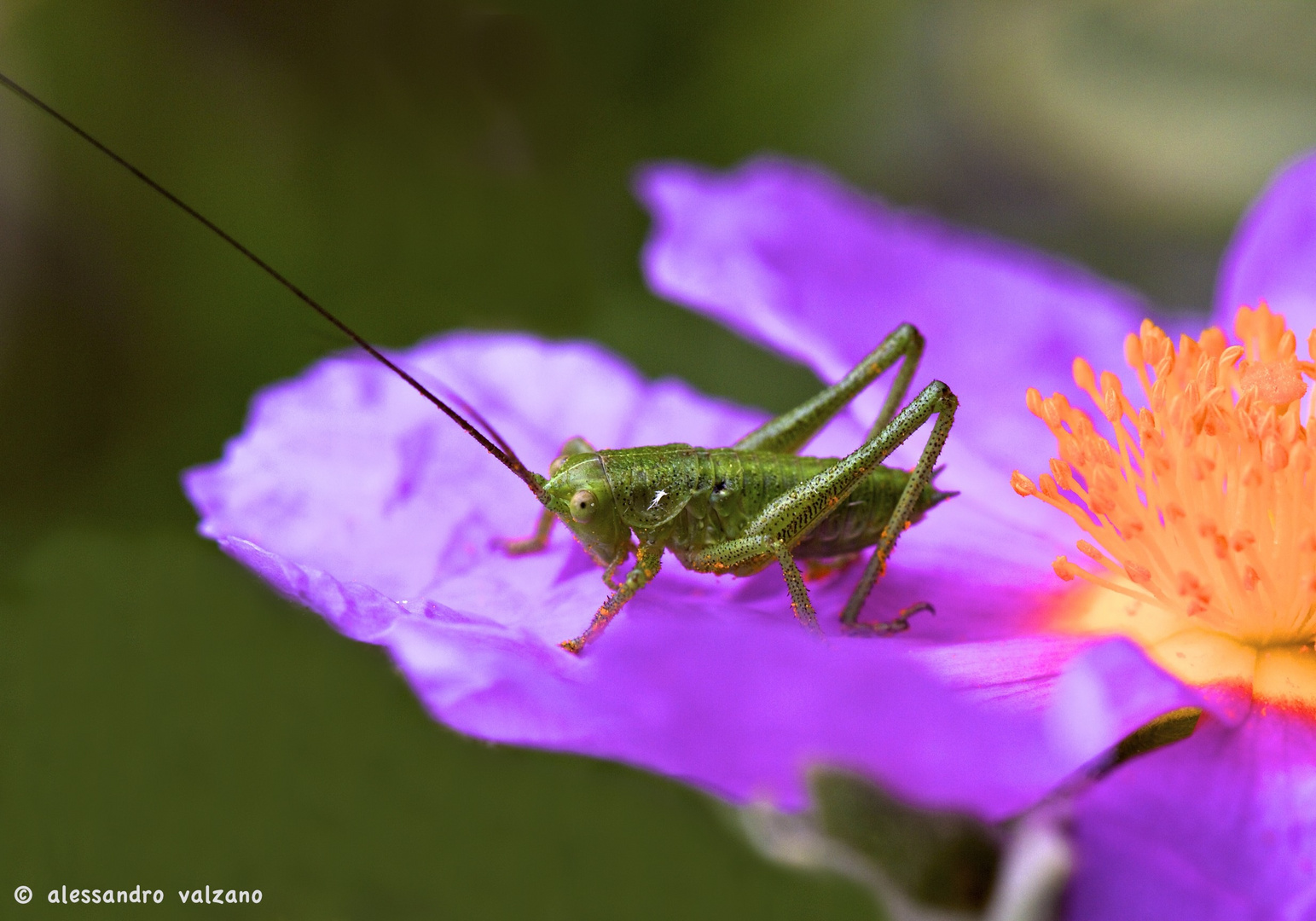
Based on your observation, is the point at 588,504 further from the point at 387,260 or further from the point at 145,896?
the point at 387,260

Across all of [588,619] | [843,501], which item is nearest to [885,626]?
[843,501]

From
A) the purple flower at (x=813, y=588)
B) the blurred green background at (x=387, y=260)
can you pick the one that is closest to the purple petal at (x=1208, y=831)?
the purple flower at (x=813, y=588)

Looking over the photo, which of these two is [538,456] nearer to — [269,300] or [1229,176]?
[269,300]

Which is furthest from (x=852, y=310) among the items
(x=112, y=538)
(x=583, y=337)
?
(x=112, y=538)

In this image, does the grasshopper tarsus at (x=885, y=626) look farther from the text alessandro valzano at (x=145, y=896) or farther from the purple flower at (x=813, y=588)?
the text alessandro valzano at (x=145, y=896)

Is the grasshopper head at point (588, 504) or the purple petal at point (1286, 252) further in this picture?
the purple petal at point (1286, 252)

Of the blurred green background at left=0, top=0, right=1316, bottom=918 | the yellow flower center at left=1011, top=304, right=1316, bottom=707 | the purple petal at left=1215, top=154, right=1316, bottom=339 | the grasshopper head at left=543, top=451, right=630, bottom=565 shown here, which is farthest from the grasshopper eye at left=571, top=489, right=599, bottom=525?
the purple petal at left=1215, top=154, right=1316, bottom=339

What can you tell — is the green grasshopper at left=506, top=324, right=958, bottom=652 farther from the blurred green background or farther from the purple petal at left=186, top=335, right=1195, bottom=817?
the blurred green background
